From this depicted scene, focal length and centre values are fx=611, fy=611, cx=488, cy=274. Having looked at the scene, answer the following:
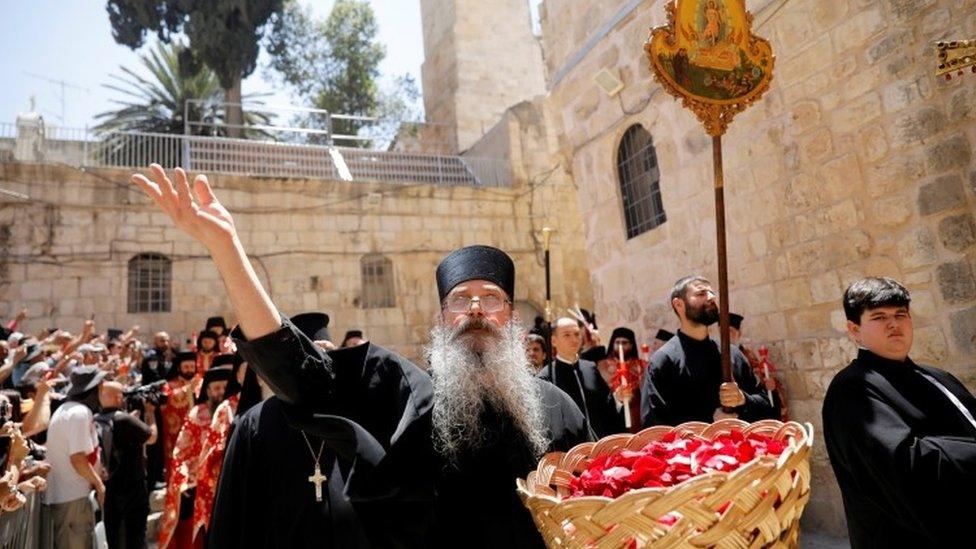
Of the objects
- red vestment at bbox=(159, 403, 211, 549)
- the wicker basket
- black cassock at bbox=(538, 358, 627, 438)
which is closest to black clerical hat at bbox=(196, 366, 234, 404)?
red vestment at bbox=(159, 403, 211, 549)

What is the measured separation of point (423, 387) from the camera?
1.88 m

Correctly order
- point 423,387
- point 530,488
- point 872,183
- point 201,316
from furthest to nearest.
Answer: point 201,316 < point 872,183 < point 423,387 < point 530,488

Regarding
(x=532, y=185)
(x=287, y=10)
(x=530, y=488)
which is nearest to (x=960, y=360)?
(x=530, y=488)

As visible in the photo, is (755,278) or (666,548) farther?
(755,278)

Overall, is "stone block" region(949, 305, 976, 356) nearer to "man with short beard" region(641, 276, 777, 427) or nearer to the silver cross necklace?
"man with short beard" region(641, 276, 777, 427)

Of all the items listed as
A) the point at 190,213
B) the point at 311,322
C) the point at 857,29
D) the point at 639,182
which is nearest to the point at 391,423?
the point at 190,213

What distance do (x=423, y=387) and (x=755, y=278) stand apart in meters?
4.87

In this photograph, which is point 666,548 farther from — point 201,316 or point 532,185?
point 532,185

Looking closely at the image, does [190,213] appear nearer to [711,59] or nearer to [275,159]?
[711,59]

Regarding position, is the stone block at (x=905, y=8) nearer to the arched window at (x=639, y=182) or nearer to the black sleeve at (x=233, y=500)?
the arched window at (x=639, y=182)

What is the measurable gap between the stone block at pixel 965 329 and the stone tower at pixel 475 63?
15521 millimetres

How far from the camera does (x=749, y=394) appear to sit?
3.88 m

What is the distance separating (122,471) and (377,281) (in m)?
8.11

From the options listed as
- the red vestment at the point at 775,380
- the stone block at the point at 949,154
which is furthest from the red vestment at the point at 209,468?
the stone block at the point at 949,154
